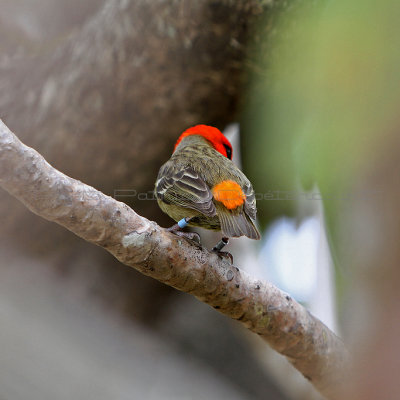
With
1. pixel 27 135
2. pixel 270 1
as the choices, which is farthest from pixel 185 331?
pixel 270 1

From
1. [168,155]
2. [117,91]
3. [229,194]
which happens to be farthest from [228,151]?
[117,91]

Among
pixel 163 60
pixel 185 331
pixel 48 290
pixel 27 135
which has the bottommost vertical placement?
pixel 48 290

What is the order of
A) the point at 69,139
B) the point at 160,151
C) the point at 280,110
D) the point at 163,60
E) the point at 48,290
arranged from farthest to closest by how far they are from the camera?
the point at 160,151
the point at 163,60
the point at 69,139
the point at 48,290
the point at 280,110

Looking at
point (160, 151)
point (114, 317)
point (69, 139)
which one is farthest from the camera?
point (160, 151)

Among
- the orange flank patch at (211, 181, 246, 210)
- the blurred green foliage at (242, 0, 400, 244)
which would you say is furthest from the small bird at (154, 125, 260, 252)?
the blurred green foliage at (242, 0, 400, 244)

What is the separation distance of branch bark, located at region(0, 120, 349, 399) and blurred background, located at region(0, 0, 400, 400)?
0.44 ft

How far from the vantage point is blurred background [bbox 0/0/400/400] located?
0.35 meters

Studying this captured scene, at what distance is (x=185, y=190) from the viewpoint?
4.82 ft

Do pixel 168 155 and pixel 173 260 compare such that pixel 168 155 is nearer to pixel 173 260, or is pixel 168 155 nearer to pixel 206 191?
pixel 206 191

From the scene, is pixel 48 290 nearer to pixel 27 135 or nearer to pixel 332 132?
pixel 27 135

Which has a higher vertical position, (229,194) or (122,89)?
(122,89)

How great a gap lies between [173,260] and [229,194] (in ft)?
1.07

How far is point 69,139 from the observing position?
1562mm

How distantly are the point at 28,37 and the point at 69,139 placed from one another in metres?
0.40
